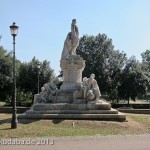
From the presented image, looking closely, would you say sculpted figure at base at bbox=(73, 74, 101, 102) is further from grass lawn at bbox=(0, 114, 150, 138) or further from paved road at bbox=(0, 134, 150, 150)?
paved road at bbox=(0, 134, 150, 150)

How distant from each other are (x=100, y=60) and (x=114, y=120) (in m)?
33.4

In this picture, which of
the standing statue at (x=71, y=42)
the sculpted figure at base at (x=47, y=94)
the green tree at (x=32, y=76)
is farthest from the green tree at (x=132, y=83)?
the sculpted figure at base at (x=47, y=94)

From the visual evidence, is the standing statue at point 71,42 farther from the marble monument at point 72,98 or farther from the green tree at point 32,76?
the green tree at point 32,76

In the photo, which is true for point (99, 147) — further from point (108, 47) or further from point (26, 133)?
point (108, 47)

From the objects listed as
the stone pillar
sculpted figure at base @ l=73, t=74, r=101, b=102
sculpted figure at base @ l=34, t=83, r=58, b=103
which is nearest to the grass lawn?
sculpted figure at base @ l=73, t=74, r=101, b=102

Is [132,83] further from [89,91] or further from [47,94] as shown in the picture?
[89,91]

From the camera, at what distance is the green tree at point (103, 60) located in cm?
5156

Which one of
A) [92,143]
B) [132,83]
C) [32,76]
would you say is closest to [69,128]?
[92,143]

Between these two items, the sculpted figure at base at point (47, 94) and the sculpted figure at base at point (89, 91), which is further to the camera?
the sculpted figure at base at point (47, 94)

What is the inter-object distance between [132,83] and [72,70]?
27.9 metres

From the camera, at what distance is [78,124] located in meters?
18.7

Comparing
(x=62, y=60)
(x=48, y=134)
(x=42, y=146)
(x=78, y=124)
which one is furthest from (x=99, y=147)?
(x=62, y=60)

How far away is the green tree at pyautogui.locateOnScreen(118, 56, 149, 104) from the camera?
51.4 metres

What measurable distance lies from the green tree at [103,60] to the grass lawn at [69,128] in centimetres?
3088
